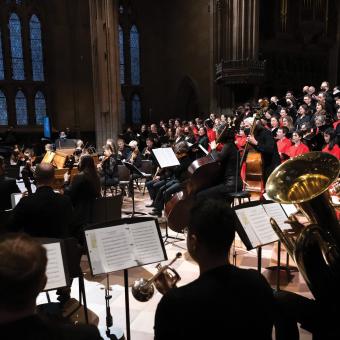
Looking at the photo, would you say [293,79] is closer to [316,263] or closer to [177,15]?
[177,15]

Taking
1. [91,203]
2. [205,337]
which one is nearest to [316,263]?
[205,337]

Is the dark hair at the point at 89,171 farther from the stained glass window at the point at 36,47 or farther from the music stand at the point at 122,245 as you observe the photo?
the stained glass window at the point at 36,47

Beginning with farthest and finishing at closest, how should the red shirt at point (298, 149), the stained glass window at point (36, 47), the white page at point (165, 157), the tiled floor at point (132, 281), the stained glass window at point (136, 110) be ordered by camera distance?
the stained glass window at point (136, 110)
the stained glass window at point (36, 47)
the red shirt at point (298, 149)
the white page at point (165, 157)
the tiled floor at point (132, 281)

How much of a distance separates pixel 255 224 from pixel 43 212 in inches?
77.6

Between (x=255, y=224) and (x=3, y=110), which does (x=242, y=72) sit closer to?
(x=255, y=224)

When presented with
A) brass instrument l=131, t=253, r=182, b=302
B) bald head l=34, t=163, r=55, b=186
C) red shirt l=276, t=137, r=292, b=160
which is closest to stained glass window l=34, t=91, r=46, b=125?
red shirt l=276, t=137, r=292, b=160

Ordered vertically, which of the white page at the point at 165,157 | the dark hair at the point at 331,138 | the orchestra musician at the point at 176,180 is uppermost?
the dark hair at the point at 331,138

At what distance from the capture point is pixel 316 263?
7.93ft

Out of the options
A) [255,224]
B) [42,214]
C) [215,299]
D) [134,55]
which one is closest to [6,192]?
[42,214]

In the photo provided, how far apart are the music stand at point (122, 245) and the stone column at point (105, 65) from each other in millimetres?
11350

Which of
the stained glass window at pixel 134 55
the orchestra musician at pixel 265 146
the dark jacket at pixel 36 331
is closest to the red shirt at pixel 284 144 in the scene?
the orchestra musician at pixel 265 146

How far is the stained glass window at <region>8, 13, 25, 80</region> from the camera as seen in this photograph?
18.6 meters

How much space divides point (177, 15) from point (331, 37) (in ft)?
26.4

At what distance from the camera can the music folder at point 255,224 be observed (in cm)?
313
